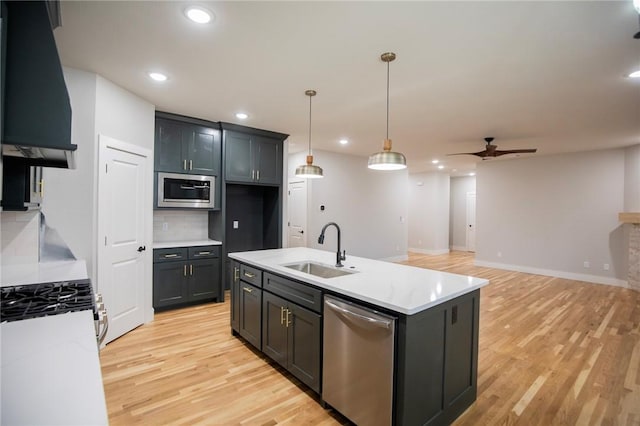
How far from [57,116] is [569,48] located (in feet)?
10.8

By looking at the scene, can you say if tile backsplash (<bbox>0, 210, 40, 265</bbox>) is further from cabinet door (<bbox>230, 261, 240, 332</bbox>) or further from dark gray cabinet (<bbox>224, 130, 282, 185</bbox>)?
dark gray cabinet (<bbox>224, 130, 282, 185</bbox>)

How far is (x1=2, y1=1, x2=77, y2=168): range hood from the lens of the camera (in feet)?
3.97

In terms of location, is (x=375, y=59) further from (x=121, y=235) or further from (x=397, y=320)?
(x=121, y=235)

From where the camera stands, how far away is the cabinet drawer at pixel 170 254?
400 centimetres

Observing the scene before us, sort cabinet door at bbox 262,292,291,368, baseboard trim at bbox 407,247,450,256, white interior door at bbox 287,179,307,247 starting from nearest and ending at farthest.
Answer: cabinet door at bbox 262,292,291,368 → white interior door at bbox 287,179,307,247 → baseboard trim at bbox 407,247,450,256

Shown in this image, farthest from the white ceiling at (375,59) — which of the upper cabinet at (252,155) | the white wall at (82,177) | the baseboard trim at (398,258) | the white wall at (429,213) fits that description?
the white wall at (429,213)

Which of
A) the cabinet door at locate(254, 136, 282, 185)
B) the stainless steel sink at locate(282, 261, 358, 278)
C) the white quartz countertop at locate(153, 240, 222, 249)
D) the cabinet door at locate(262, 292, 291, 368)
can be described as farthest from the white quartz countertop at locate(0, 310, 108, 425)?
the cabinet door at locate(254, 136, 282, 185)

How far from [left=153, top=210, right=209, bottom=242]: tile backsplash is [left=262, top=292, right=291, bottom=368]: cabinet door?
8.06 feet

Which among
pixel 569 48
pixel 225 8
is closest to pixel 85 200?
pixel 225 8

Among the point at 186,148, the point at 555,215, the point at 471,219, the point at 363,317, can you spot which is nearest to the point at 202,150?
the point at 186,148

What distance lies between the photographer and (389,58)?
2549 millimetres

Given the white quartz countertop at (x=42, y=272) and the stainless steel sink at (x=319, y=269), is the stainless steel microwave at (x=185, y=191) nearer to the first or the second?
the white quartz countertop at (x=42, y=272)

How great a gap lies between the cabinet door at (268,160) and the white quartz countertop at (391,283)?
2311mm

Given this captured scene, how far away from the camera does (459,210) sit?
34.5ft
